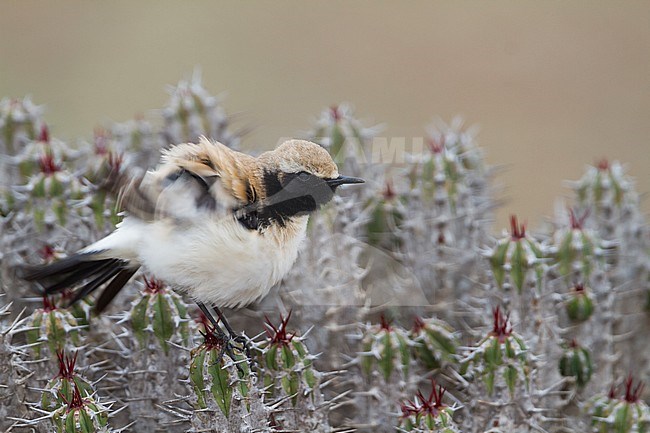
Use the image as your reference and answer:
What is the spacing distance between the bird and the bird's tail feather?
0.01 meters

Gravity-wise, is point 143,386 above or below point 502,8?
below

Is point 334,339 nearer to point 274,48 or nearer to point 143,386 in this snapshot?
point 143,386

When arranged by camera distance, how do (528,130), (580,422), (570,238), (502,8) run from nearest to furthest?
(580,422) < (570,238) < (528,130) < (502,8)

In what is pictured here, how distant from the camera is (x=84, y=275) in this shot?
2.49 metres

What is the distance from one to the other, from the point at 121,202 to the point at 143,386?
511 mm

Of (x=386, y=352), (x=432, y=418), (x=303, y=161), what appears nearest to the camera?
(x=432, y=418)

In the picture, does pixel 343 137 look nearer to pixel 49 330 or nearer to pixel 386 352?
pixel 386 352

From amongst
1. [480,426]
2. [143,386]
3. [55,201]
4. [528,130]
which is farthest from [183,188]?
[528,130]

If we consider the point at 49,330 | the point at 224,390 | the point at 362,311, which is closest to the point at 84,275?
the point at 49,330

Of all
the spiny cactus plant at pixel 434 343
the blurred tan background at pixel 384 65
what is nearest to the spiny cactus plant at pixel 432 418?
the spiny cactus plant at pixel 434 343

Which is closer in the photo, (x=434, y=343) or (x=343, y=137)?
(x=434, y=343)

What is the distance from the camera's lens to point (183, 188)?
2215 mm

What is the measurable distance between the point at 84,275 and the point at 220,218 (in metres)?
0.55

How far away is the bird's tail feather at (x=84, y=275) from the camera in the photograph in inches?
95.3
